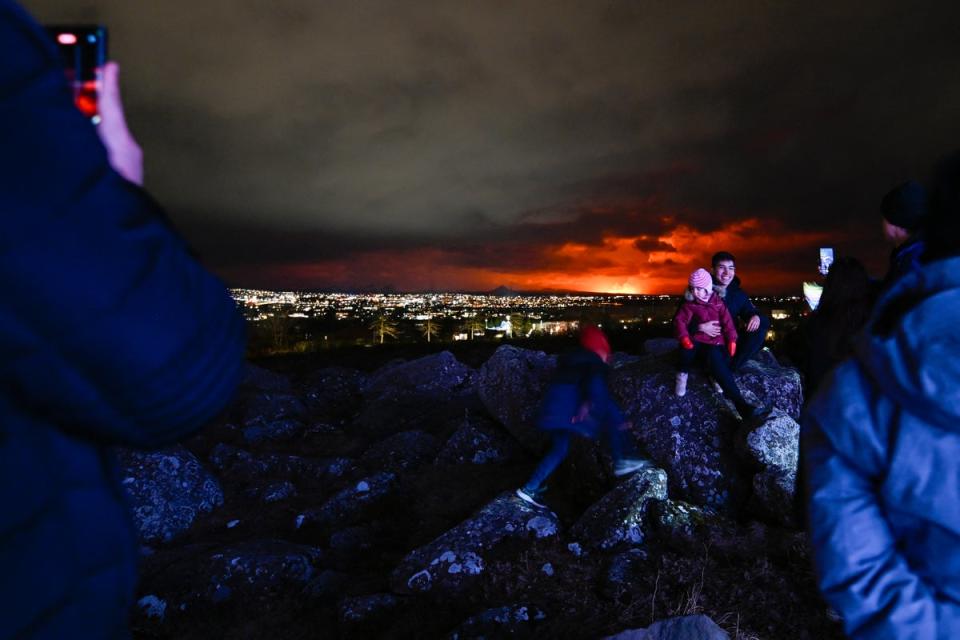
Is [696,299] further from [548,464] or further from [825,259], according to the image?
[548,464]

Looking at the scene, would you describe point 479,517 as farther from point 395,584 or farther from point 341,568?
point 341,568

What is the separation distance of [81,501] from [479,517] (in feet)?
16.1

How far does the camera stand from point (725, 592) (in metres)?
3.90

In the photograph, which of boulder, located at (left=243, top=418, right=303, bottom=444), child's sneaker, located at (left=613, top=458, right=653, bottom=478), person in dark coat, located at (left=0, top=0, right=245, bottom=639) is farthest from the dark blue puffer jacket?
boulder, located at (left=243, top=418, right=303, bottom=444)

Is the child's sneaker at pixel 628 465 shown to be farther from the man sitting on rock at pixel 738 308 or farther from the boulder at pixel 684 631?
the boulder at pixel 684 631

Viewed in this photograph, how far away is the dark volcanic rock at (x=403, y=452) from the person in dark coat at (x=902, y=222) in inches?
264

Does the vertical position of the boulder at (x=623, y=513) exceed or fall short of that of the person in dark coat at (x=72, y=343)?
it falls short

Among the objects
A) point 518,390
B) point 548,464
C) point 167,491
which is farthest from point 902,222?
point 167,491

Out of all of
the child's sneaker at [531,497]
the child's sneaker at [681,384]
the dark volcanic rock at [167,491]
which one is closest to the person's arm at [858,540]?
the child's sneaker at [531,497]

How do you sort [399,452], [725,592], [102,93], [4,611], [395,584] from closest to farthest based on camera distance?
[4,611], [102,93], [725,592], [395,584], [399,452]

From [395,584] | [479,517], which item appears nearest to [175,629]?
[395,584]

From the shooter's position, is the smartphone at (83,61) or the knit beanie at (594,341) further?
the knit beanie at (594,341)

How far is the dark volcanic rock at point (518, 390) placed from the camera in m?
7.81

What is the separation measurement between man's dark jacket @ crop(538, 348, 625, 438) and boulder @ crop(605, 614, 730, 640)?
3.04 metres
